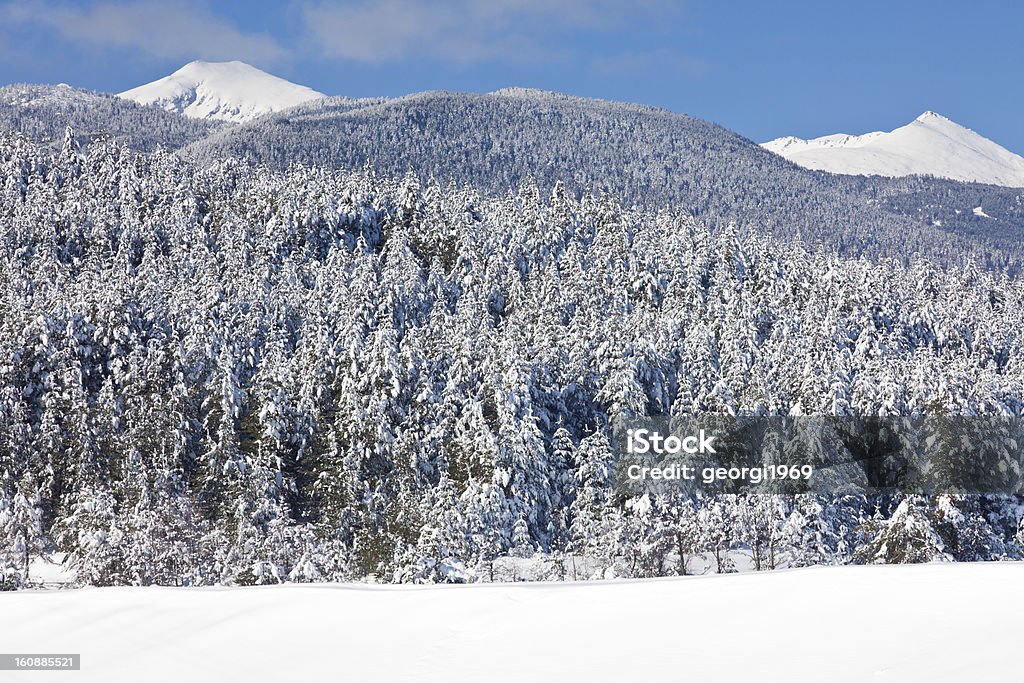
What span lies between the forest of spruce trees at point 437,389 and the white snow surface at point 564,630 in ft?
44.0

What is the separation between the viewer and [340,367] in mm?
46312

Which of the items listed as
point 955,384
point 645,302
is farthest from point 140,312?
point 955,384

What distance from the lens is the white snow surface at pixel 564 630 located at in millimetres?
7293

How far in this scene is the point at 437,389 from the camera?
45.4 metres

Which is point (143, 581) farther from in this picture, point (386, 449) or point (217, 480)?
point (386, 449)

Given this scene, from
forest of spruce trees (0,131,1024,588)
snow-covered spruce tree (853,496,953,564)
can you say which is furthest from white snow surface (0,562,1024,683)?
snow-covered spruce tree (853,496,953,564)

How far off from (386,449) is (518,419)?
6.54 metres

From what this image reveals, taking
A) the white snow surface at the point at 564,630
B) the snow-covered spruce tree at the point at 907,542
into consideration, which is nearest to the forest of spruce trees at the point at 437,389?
the snow-covered spruce tree at the point at 907,542

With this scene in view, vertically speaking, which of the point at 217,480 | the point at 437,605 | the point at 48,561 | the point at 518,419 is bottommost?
the point at 48,561

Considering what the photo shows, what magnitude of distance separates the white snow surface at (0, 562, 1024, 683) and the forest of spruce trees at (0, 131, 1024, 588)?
13.4m

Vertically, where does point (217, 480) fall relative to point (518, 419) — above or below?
below

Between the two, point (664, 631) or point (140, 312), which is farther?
point (140, 312)

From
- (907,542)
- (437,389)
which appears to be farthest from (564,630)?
(437,389)

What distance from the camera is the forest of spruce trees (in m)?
34.1
